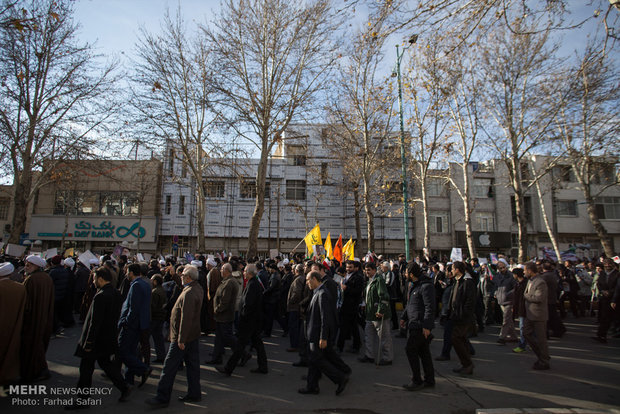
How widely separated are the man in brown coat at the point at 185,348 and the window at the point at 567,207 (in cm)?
3768

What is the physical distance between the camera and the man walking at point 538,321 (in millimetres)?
6117

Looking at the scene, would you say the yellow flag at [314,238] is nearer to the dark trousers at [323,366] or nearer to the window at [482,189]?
the dark trousers at [323,366]

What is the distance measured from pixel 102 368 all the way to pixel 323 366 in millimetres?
2841

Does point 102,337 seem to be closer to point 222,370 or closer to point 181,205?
point 222,370

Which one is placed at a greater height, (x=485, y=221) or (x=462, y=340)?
(x=485, y=221)

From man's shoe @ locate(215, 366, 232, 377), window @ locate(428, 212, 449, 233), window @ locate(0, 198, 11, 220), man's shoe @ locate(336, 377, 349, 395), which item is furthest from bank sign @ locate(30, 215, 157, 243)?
man's shoe @ locate(336, 377, 349, 395)

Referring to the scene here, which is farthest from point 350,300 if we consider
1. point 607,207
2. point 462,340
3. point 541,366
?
point 607,207

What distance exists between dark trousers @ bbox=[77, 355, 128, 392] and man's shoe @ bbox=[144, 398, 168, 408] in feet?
1.48

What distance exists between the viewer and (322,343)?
189 inches

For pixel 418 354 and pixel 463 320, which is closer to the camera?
pixel 418 354

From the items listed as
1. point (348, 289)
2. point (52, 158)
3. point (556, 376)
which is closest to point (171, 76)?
point (52, 158)

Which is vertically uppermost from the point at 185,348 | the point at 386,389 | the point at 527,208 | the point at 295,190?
the point at 295,190

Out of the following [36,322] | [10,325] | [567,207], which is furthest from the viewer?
[567,207]

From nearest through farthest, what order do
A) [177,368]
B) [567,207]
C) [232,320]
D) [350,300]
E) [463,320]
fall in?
[177,368]
[463,320]
[232,320]
[350,300]
[567,207]
